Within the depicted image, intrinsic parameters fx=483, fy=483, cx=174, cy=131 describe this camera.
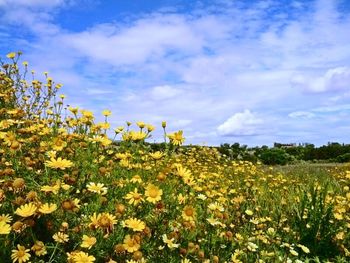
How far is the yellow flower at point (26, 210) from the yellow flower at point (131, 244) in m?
0.54

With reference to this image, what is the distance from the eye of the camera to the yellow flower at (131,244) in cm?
268

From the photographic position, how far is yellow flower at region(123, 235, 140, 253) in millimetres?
2680

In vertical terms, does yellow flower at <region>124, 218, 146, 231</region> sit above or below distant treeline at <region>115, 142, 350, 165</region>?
below

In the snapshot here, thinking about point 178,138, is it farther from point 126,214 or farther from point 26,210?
point 26,210

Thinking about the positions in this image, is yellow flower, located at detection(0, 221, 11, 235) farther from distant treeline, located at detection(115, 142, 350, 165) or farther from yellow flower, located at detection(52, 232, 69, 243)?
distant treeline, located at detection(115, 142, 350, 165)

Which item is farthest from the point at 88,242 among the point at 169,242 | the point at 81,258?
the point at 169,242

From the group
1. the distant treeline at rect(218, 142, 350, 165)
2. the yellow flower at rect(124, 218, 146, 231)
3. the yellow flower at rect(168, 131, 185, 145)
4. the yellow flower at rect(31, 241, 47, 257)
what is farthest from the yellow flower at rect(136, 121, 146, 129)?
the distant treeline at rect(218, 142, 350, 165)

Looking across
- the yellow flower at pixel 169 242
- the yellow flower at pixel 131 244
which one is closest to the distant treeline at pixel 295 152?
the yellow flower at pixel 169 242

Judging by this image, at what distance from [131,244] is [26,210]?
62 cm

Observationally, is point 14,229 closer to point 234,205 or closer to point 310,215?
point 234,205

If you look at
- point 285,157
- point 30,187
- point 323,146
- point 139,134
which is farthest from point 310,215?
point 323,146

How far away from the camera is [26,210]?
2717mm

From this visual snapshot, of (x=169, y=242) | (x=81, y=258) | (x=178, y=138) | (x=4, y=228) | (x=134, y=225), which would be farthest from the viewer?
(x=178, y=138)

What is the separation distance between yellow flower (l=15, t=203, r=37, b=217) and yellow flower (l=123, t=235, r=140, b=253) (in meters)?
0.54
